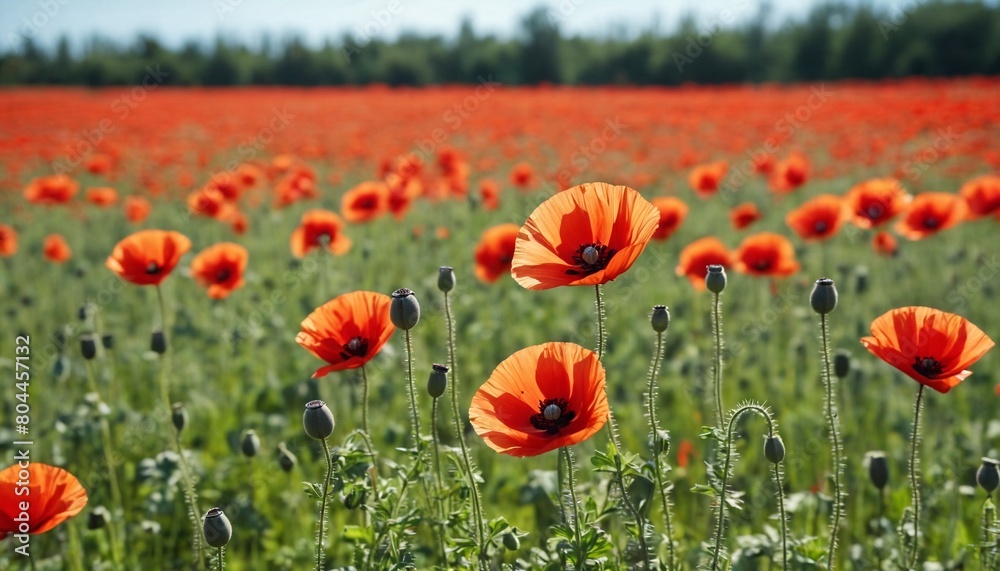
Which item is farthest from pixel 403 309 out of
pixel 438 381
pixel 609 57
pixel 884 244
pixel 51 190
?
pixel 609 57

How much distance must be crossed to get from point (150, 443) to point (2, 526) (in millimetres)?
1802

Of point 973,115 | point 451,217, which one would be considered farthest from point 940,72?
point 451,217

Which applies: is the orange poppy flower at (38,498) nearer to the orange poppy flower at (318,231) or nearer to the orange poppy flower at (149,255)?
the orange poppy flower at (149,255)

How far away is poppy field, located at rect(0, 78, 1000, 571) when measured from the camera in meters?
1.59

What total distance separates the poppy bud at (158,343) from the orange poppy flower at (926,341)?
199 centimetres

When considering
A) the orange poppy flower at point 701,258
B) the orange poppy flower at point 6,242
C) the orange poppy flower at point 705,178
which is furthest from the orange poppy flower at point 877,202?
the orange poppy flower at point 6,242

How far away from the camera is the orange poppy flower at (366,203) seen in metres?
4.53

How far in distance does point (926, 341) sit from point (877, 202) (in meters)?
2.03

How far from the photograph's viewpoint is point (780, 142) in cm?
1122

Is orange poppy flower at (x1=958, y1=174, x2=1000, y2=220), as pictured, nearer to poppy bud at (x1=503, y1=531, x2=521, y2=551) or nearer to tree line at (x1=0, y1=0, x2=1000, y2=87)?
poppy bud at (x1=503, y1=531, x2=521, y2=551)

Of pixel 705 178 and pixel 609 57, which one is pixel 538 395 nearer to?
pixel 705 178

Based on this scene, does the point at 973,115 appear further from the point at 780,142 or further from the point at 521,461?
the point at 521,461

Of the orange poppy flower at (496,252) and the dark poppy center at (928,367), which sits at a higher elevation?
the dark poppy center at (928,367)

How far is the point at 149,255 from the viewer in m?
2.41
